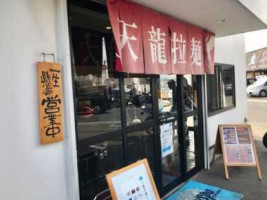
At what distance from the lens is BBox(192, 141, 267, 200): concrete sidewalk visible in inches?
177

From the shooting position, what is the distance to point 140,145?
4.13m

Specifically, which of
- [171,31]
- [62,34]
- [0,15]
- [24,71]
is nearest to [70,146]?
[24,71]

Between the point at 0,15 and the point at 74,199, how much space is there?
1891mm

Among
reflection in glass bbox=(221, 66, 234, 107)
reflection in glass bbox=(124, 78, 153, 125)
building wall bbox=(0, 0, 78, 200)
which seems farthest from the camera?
reflection in glass bbox=(221, 66, 234, 107)

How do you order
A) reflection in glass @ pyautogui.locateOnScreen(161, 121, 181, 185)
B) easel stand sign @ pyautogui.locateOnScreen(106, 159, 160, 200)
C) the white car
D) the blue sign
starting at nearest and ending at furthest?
easel stand sign @ pyautogui.locateOnScreen(106, 159, 160, 200) → the blue sign → reflection in glass @ pyautogui.locateOnScreen(161, 121, 181, 185) → the white car

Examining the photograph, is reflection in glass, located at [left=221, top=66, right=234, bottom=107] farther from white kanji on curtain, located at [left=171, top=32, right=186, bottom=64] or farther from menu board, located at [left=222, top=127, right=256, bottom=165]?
white kanji on curtain, located at [left=171, top=32, right=186, bottom=64]

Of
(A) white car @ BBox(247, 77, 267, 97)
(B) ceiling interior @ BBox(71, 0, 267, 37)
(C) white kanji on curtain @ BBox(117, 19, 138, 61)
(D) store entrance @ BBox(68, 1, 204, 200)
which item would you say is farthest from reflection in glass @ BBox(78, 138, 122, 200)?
(A) white car @ BBox(247, 77, 267, 97)

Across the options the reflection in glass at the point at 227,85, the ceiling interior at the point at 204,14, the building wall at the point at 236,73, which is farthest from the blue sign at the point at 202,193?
the reflection in glass at the point at 227,85

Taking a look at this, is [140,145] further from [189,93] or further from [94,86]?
[189,93]

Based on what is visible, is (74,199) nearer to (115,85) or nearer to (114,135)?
(114,135)

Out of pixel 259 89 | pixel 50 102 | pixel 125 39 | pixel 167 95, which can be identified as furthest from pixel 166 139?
pixel 259 89

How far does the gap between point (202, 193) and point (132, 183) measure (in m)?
2.18

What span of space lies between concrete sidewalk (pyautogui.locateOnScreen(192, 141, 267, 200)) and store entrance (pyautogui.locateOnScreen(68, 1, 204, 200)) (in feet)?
1.71

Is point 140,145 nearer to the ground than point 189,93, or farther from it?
nearer to the ground
